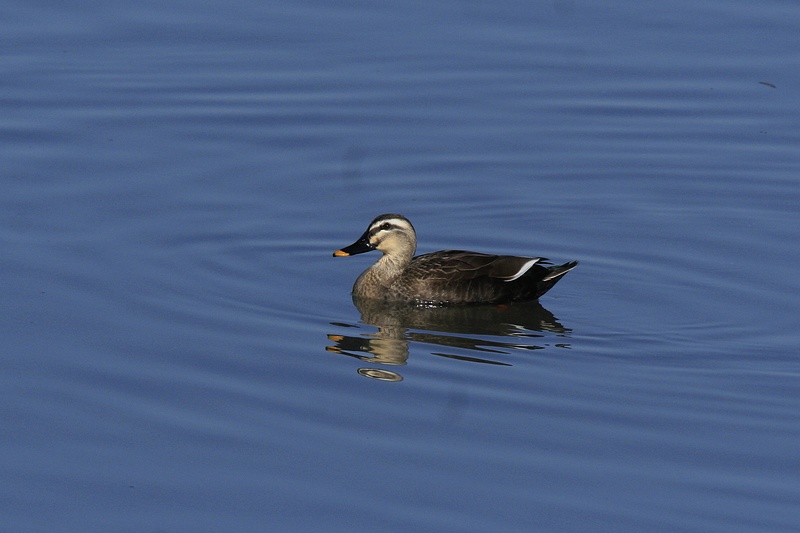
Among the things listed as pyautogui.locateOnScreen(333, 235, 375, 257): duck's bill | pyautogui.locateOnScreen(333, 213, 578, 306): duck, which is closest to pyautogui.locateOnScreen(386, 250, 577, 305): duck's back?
pyautogui.locateOnScreen(333, 213, 578, 306): duck

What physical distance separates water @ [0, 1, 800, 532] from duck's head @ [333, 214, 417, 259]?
445 millimetres

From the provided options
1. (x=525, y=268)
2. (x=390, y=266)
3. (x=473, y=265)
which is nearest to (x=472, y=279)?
(x=473, y=265)

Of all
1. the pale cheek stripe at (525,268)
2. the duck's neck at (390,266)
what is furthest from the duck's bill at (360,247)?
the pale cheek stripe at (525,268)

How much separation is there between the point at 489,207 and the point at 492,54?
444 cm

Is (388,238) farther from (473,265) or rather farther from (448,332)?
(448,332)

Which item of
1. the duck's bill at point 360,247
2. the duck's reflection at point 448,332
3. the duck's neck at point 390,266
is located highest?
the duck's bill at point 360,247

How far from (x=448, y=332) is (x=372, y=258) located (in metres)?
3.07

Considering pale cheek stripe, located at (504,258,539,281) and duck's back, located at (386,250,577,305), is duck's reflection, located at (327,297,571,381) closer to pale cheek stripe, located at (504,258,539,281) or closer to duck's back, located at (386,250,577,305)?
duck's back, located at (386,250,577,305)

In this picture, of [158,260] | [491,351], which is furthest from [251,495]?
[158,260]

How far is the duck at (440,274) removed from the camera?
13188 millimetres

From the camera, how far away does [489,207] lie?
15.0 m

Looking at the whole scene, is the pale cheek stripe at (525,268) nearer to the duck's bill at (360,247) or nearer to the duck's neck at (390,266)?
the duck's neck at (390,266)

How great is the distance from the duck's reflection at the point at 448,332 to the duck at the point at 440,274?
0.11 meters

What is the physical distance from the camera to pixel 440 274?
13391 millimetres
